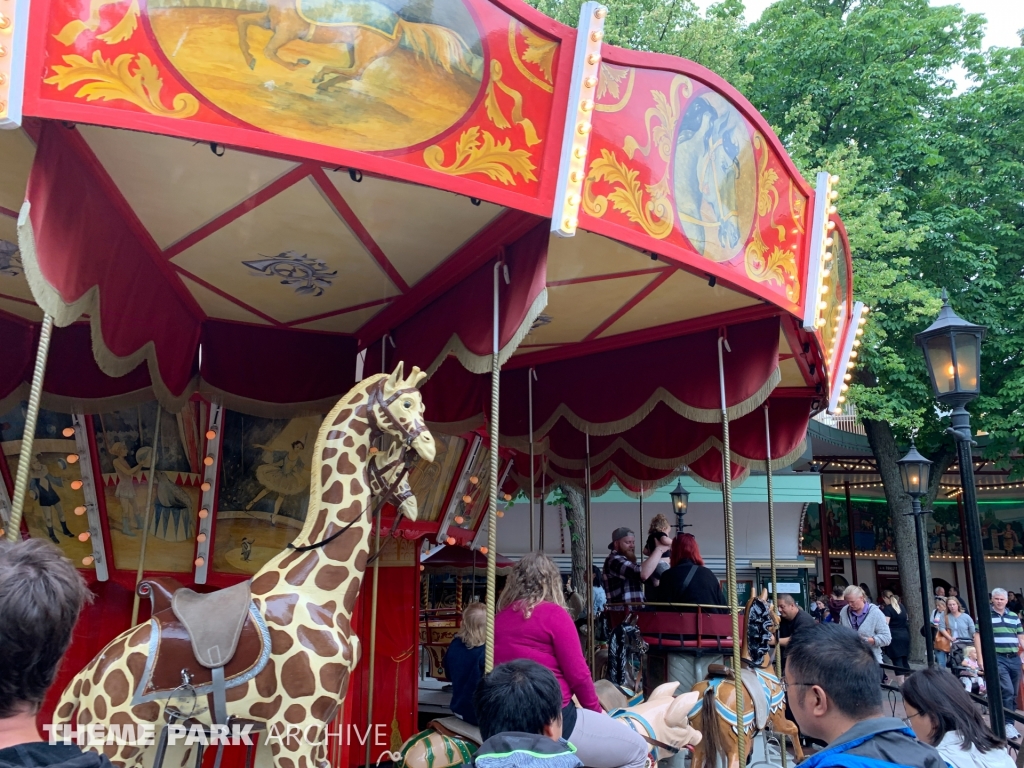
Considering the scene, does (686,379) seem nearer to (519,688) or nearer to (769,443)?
(769,443)

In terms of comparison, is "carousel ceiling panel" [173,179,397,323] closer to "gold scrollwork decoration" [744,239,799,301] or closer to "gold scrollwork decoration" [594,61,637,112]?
"gold scrollwork decoration" [594,61,637,112]

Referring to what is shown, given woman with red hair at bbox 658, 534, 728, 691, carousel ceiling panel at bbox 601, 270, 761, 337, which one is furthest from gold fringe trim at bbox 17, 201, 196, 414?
woman with red hair at bbox 658, 534, 728, 691

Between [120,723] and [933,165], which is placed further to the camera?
[933,165]

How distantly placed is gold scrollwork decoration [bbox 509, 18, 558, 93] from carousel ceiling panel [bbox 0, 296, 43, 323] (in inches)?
156

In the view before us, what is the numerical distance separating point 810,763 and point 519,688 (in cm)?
89

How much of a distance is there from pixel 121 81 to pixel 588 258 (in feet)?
9.09

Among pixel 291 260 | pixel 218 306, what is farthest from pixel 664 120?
pixel 218 306

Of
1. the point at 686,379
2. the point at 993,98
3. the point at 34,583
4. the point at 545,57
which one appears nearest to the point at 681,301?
the point at 686,379

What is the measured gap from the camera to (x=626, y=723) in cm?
455

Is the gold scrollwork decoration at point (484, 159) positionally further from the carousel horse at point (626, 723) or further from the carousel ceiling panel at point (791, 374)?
the carousel ceiling panel at point (791, 374)

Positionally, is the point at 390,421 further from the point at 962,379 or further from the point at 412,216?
the point at 962,379

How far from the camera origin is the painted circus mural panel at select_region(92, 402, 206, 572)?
5980 millimetres

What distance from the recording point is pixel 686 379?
21.6 feet

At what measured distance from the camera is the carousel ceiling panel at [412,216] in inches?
159
